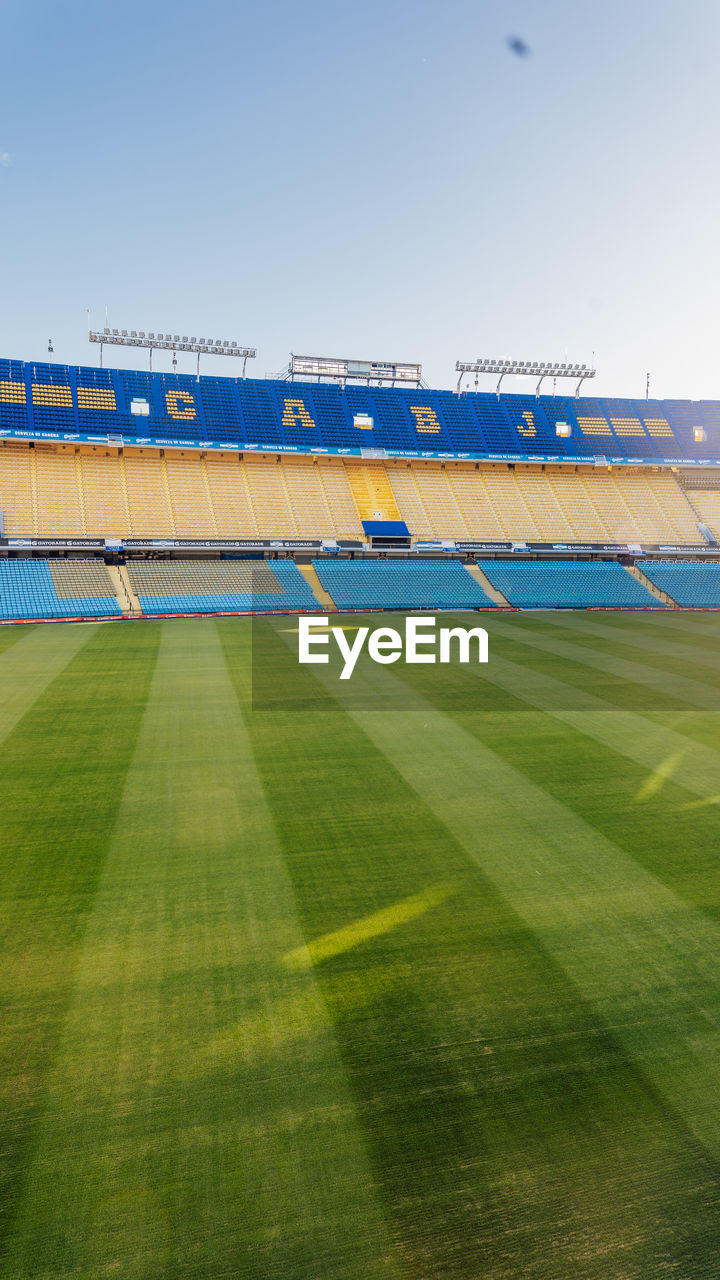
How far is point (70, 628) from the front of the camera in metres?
30.2

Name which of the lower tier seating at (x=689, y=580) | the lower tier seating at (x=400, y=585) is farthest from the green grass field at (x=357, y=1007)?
the lower tier seating at (x=689, y=580)

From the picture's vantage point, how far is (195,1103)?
589 centimetres

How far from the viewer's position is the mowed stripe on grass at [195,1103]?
4.75 meters

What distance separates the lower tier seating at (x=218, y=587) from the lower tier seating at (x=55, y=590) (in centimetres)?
185

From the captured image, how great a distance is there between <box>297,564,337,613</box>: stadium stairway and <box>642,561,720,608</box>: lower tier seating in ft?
70.4

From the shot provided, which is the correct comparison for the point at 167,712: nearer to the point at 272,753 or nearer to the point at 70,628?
the point at 272,753

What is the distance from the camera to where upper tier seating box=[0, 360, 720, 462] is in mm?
42844

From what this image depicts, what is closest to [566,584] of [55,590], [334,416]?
[334,416]

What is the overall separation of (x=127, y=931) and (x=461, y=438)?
152 feet

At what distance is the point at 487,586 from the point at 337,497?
11.9 meters

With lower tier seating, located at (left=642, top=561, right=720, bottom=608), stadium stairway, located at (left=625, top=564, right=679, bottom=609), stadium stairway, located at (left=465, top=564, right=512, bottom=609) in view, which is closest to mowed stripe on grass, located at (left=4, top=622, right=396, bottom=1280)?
stadium stairway, located at (left=465, top=564, right=512, bottom=609)

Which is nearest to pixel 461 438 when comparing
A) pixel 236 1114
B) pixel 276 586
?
pixel 276 586

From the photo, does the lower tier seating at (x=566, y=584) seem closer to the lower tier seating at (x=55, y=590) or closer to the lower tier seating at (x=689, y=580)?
the lower tier seating at (x=689, y=580)

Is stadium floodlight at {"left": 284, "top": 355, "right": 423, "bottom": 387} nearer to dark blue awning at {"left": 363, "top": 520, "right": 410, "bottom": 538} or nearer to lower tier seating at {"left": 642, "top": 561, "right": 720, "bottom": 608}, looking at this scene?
dark blue awning at {"left": 363, "top": 520, "right": 410, "bottom": 538}
